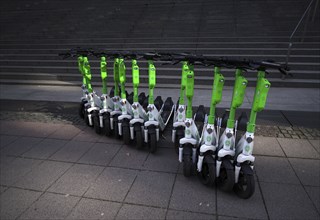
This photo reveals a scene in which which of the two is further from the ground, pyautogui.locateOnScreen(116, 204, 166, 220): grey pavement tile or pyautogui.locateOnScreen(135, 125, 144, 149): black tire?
pyautogui.locateOnScreen(135, 125, 144, 149): black tire

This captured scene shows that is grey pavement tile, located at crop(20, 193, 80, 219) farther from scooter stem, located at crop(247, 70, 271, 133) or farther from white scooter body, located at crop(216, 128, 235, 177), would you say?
scooter stem, located at crop(247, 70, 271, 133)

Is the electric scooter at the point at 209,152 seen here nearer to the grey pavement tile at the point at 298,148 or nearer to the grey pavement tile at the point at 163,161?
the grey pavement tile at the point at 163,161

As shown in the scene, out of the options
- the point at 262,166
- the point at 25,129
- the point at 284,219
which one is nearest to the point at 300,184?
the point at 262,166

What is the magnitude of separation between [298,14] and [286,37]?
1.96 meters

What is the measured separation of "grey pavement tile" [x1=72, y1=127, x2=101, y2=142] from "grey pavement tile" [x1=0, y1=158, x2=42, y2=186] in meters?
0.87

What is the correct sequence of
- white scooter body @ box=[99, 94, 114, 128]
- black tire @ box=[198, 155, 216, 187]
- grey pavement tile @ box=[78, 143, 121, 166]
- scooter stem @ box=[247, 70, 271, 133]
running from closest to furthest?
1. scooter stem @ box=[247, 70, 271, 133]
2. black tire @ box=[198, 155, 216, 187]
3. grey pavement tile @ box=[78, 143, 121, 166]
4. white scooter body @ box=[99, 94, 114, 128]

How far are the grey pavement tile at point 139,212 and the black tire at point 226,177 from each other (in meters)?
0.81

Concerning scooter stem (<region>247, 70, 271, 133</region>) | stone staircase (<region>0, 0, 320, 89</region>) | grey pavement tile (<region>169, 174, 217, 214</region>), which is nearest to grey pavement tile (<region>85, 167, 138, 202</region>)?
grey pavement tile (<region>169, 174, 217, 214</region>)

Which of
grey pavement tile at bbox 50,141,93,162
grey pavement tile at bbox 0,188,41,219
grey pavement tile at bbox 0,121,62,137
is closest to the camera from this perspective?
grey pavement tile at bbox 0,188,41,219

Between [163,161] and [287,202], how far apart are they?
174cm

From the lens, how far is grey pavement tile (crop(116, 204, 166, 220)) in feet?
8.42

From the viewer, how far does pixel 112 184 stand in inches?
122

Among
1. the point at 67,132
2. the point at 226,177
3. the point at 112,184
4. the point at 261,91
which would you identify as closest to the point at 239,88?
the point at 261,91

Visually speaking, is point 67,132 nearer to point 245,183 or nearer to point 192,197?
point 192,197
